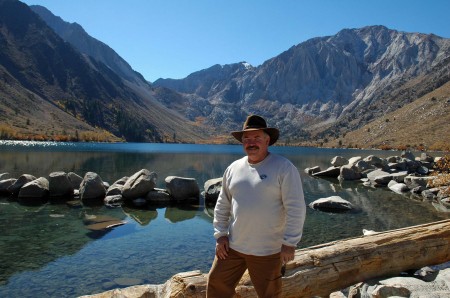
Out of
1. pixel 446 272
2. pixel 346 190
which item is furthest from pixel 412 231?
pixel 346 190

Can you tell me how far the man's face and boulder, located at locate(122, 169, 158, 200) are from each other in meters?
22.7

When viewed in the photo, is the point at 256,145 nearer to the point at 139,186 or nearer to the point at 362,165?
the point at 139,186

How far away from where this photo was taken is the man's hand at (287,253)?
536 cm

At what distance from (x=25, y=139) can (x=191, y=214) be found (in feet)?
463

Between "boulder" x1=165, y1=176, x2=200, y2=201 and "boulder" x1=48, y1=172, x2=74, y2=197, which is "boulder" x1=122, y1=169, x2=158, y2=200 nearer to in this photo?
"boulder" x1=165, y1=176, x2=200, y2=201

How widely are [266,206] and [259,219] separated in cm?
24

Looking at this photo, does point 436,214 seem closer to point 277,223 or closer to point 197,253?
point 197,253

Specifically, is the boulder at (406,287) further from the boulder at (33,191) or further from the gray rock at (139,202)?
the boulder at (33,191)

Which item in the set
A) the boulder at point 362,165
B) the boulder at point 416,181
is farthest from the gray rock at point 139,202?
the boulder at point 362,165

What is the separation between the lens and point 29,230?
59.0 feet

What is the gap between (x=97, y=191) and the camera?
27438mm

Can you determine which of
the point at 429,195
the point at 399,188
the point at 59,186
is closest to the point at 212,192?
the point at 59,186

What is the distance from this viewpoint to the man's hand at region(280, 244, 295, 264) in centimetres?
536

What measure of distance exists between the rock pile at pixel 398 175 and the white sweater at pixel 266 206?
82.7 feet
